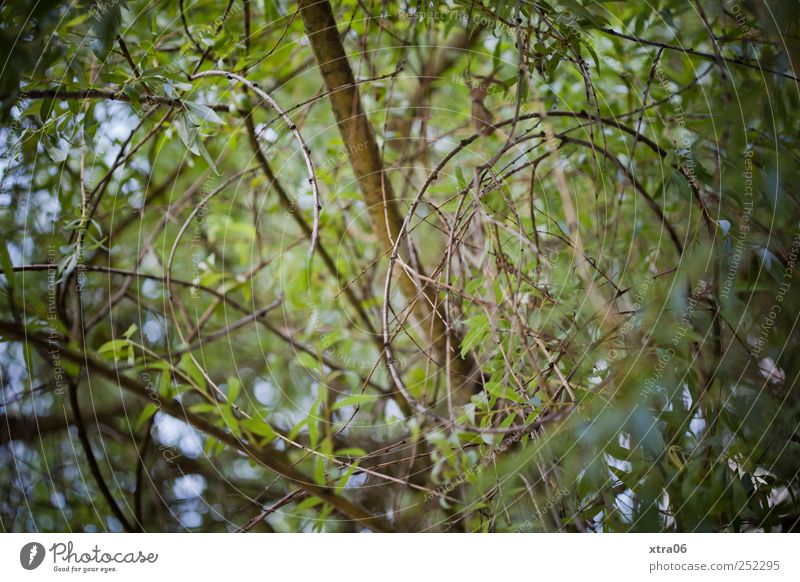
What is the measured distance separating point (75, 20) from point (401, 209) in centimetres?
30

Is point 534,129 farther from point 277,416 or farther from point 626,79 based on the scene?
point 277,416

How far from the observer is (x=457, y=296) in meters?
0.51

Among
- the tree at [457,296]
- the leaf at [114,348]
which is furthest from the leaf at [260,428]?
the leaf at [114,348]

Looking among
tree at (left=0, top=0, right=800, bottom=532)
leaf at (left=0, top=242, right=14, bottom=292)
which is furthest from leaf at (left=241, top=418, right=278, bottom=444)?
leaf at (left=0, top=242, right=14, bottom=292)

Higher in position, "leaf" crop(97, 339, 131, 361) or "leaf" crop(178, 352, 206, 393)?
"leaf" crop(97, 339, 131, 361)

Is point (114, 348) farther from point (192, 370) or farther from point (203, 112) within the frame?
point (203, 112)
